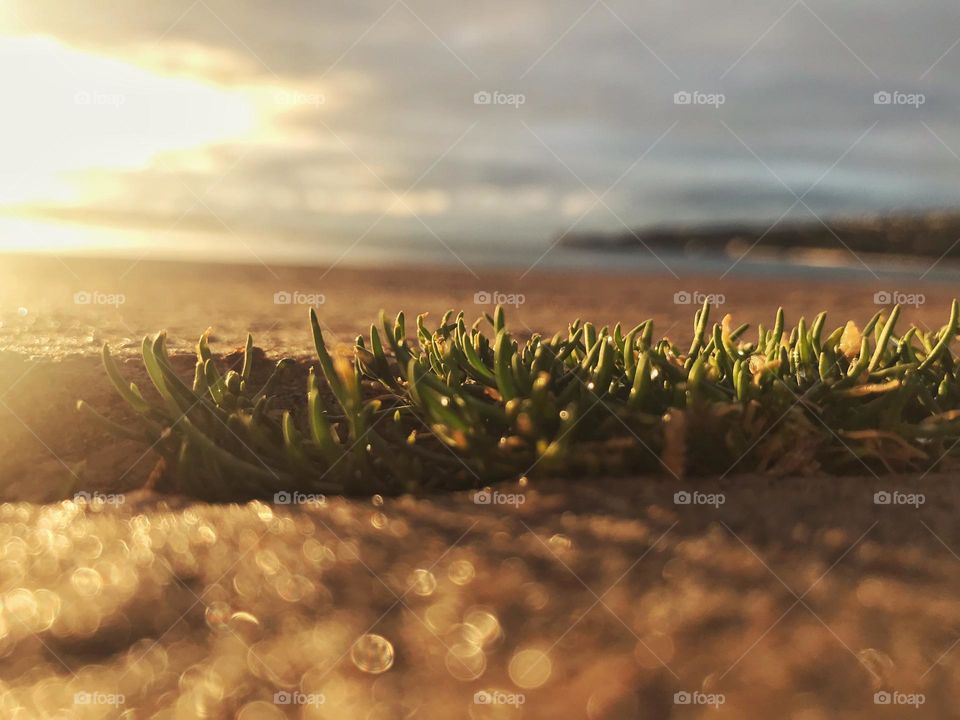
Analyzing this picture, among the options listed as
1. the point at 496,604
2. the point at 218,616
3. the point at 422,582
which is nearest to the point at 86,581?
the point at 218,616

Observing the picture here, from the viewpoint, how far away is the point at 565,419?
6.82 feet

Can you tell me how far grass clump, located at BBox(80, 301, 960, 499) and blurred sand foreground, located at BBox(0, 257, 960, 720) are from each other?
0.11m

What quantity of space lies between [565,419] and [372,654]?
2.60 ft

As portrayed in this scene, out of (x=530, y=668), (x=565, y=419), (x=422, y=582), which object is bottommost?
(x=530, y=668)

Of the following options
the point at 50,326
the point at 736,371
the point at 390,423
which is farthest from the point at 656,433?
the point at 50,326

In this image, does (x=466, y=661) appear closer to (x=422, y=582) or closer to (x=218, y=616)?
(x=422, y=582)

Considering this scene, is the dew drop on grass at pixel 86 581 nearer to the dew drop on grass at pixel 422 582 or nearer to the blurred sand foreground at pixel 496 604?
the blurred sand foreground at pixel 496 604

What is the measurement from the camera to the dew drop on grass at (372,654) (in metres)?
1.43

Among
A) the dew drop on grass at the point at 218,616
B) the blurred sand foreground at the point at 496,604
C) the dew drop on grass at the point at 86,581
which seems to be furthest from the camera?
the dew drop on grass at the point at 86,581

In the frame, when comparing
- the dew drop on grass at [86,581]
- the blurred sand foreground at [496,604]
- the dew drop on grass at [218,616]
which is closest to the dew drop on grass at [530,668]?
the blurred sand foreground at [496,604]

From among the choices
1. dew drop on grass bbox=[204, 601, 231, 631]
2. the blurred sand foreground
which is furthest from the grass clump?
dew drop on grass bbox=[204, 601, 231, 631]

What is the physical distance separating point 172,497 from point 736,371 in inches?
56.7

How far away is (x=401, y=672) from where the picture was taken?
4.67 feet

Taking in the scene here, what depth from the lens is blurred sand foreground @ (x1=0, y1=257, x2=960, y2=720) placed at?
136 centimetres
